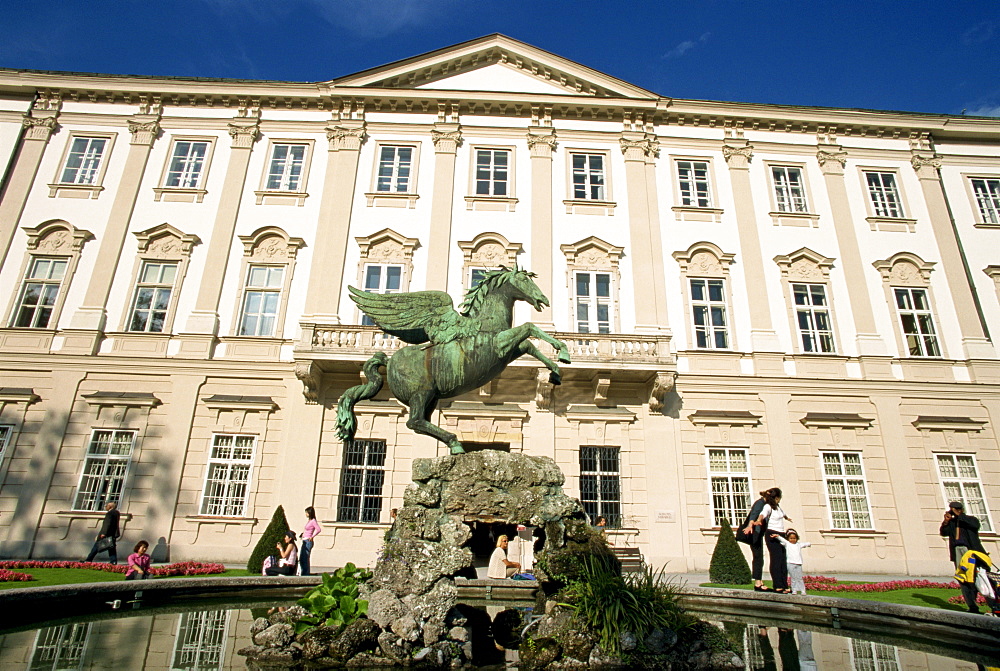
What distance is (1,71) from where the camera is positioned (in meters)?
22.4

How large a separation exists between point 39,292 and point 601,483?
19914 millimetres

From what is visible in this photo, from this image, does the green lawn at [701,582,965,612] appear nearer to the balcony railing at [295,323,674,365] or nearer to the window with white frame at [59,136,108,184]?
the balcony railing at [295,323,674,365]

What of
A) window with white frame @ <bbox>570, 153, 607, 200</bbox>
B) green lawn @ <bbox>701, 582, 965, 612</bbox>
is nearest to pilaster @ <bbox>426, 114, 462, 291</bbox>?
window with white frame @ <bbox>570, 153, 607, 200</bbox>

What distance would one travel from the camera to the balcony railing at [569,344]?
17.8 meters

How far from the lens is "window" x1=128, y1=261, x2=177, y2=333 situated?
1959 cm

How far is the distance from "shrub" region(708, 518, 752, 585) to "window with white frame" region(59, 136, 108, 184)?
24102 millimetres

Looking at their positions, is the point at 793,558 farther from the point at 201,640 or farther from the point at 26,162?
the point at 26,162

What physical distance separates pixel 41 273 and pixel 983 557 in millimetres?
26251

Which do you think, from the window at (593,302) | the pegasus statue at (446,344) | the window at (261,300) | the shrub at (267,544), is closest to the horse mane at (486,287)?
the pegasus statue at (446,344)

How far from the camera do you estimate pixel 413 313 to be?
8336 millimetres

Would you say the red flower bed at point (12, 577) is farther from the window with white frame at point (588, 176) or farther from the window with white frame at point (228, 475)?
the window with white frame at point (588, 176)

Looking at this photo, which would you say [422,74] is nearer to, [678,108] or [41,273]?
[678,108]

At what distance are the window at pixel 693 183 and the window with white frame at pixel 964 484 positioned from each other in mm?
11578

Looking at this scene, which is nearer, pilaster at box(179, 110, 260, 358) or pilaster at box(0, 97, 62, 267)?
pilaster at box(179, 110, 260, 358)
